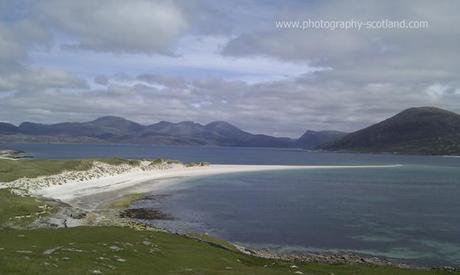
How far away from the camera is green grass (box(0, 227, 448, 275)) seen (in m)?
30.0

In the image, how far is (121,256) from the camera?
3588cm

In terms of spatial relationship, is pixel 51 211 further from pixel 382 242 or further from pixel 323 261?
pixel 382 242

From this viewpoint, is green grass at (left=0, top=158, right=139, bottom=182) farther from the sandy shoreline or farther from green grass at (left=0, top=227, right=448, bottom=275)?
green grass at (left=0, top=227, right=448, bottom=275)

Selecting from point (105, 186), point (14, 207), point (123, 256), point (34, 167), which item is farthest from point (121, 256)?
point (34, 167)

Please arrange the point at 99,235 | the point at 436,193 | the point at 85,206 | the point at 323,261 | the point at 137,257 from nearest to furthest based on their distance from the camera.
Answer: the point at 137,257
the point at 99,235
the point at 323,261
the point at 85,206
the point at 436,193

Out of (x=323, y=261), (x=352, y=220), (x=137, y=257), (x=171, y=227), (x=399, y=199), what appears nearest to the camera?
(x=137, y=257)

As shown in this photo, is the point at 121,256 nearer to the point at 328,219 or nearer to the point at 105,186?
the point at 328,219

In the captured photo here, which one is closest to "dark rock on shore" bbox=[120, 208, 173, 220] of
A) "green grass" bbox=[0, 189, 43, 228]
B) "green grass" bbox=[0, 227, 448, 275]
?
"green grass" bbox=[0, 189, 43, 228]

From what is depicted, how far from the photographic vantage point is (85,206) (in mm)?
84000

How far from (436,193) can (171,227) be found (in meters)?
82.6

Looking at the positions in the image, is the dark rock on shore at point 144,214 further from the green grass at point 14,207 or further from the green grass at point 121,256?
the green grass at point 121,256

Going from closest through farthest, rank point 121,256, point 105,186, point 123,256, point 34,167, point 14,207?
1. point 121,256
2. point 123,256
3. point 14,207
4. point 105,186
5. point 34,167

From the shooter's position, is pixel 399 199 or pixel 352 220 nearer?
pixel 352 220

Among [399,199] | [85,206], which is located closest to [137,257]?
[85,206]
